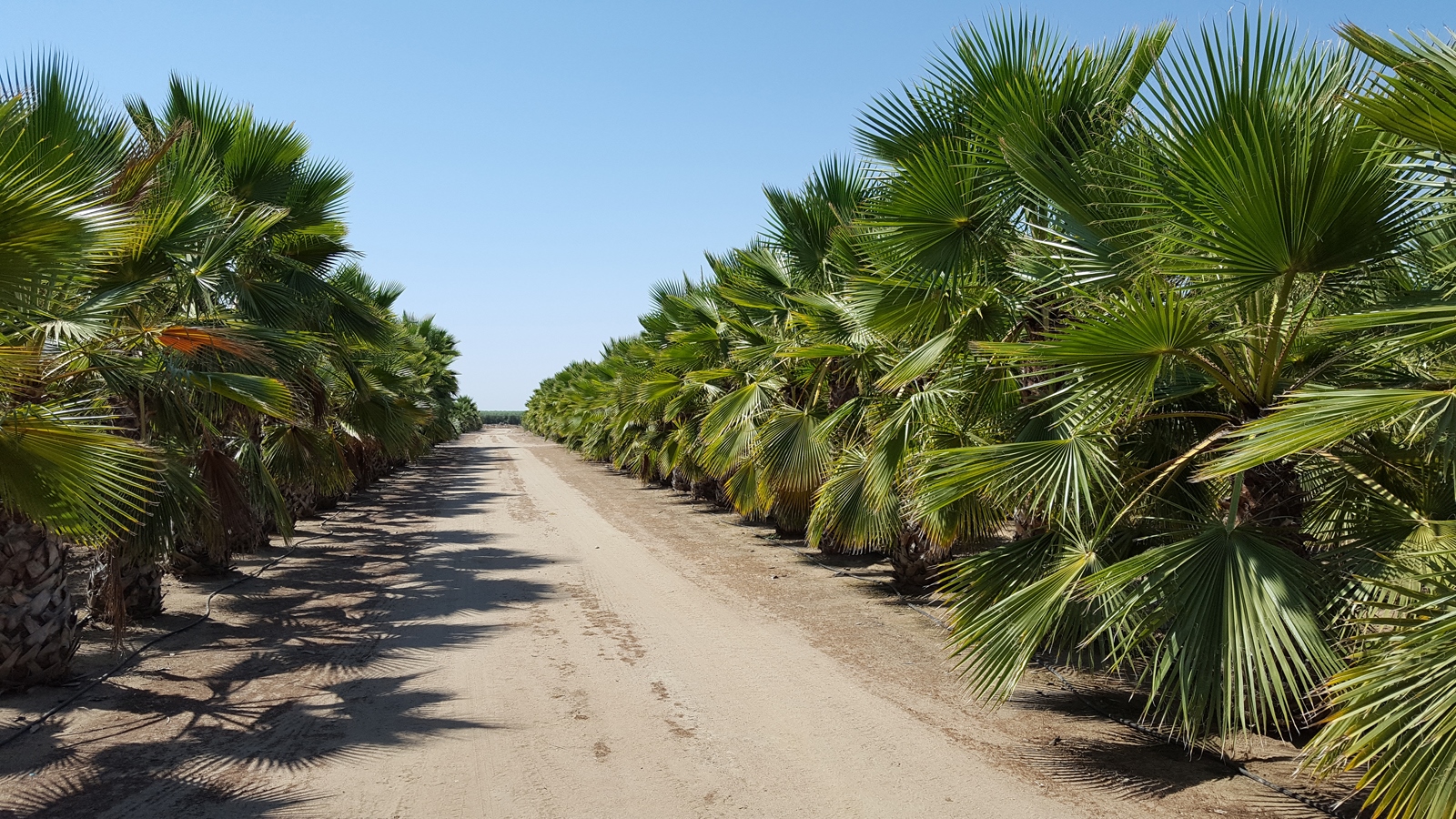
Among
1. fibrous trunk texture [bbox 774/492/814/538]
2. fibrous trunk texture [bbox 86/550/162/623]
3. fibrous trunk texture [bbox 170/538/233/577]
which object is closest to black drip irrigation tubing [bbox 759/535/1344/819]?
fibrous trunk texture [bbox 774/492/814/538]

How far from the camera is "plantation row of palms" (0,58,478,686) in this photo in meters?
4.07

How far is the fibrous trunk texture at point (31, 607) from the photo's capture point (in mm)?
5902

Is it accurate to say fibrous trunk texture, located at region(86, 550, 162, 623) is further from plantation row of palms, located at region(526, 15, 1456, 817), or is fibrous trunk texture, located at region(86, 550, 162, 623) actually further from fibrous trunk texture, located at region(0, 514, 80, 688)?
plantation row of palms, located at region(526, 15, 1456, 817)

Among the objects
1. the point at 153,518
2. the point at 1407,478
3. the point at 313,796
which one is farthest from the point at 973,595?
the point at 153,518

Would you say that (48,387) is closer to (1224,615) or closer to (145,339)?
(145,339)

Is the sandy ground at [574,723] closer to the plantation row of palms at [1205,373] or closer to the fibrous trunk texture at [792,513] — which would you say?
the plantation row of palms at [1205,373]

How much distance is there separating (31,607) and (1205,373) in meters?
7.50

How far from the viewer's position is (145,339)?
6.06 m

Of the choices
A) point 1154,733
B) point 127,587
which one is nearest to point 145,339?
point 127,587

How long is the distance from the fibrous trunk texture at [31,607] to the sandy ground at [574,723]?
20cm

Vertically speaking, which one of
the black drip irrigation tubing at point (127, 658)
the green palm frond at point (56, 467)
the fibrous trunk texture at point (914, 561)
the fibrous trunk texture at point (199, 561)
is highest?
the green palm frond at point (56, 467)

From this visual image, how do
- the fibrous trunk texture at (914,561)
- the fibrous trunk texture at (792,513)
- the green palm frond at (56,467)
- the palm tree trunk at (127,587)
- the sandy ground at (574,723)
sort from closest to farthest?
the green palm frond at (56,467)
the sandy ground at (574,723)
the palm tree trunk at (127,587)
the fibrous trunk texture at (914,561)
the fibrous trunk texture at (792,513)

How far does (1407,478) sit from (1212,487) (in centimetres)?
92

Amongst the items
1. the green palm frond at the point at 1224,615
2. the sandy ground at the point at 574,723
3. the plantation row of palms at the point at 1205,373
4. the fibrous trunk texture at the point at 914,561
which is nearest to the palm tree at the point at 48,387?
the sandy ground at the point at 574,723
